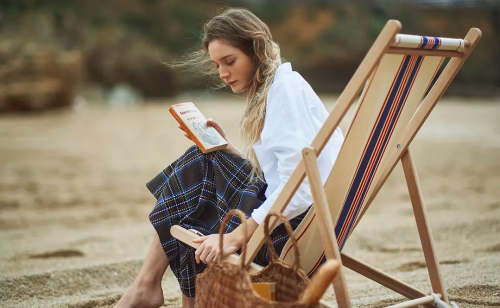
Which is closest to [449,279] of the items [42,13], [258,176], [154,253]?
[258,176]

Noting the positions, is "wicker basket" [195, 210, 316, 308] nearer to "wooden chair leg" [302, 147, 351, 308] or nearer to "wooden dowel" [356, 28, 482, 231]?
"wooden chair leg" [302, 147, 351, 308]

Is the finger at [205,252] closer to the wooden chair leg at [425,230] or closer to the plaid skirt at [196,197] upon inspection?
the plaid skirt at [196,197]

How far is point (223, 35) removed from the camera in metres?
2.29

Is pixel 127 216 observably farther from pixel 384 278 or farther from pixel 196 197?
pixel 384 278

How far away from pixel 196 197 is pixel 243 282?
611 mm

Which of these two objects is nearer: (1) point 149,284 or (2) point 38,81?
(1) point 149,284

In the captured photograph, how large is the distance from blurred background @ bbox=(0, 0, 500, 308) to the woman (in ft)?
0.92

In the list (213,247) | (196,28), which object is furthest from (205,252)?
(196,28)

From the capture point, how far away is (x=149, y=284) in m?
2.42

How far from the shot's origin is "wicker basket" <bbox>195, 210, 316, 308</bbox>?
69.0 inches

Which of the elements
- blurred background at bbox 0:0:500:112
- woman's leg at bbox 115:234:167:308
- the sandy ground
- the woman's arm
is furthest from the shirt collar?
blurred background at bbox 0:0:500:112

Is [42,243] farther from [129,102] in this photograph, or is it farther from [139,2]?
[139,2]

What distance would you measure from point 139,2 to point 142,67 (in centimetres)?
511

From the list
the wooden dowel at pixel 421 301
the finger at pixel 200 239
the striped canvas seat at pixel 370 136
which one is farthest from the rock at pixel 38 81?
the wooden dowel at pixel 421 301
